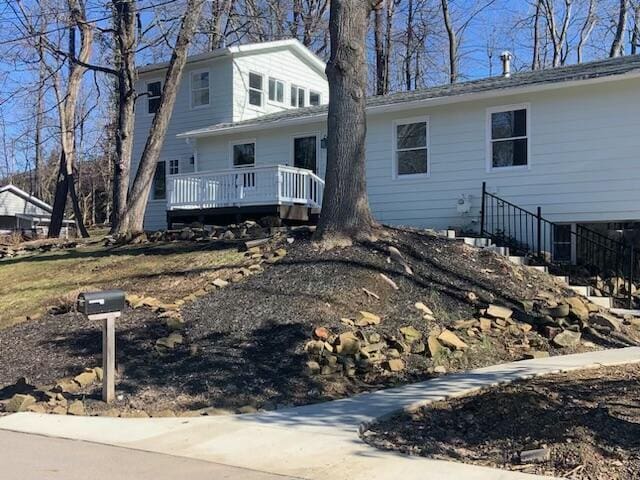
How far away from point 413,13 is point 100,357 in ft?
99.9

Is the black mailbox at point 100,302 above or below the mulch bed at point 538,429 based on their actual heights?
above

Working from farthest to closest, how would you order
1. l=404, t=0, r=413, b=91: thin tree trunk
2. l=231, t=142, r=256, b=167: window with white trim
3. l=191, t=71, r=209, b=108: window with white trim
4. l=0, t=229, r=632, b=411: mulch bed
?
l=404, t=0, r=413, b=91: thin tree trunk
l=191, t=71, r=209, b=108: window with white trim
l=231, t=142, r=256, b=167: window with white trim
l=0, t=229, r=632, b=411: mulch bed

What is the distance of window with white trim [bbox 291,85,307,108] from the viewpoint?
26.6m

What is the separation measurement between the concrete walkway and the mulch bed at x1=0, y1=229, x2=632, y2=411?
543mm

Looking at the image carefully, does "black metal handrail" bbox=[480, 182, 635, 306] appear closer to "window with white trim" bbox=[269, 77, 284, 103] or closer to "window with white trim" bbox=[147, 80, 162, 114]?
"window with white trim" bbox=[269, 77, 284, 103]

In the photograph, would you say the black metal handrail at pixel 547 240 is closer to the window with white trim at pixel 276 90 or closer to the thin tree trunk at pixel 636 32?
the window with white trim at pixel 276 90

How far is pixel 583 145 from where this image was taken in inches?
571

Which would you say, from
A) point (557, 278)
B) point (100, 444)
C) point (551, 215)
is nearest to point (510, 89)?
point (551, 215)

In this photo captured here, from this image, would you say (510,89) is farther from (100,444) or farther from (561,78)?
(100,444)

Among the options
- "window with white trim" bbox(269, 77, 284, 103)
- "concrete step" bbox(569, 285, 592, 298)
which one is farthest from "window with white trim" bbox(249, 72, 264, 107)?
"concrete step" bbox(569, 285, 592, 298)

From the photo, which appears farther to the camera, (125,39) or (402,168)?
(125,39)

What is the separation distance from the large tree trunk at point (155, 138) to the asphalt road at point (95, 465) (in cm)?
1241

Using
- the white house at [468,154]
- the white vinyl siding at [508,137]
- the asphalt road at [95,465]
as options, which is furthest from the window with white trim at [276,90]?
the asphalt road at [95,465]

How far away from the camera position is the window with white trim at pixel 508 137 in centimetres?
1549
